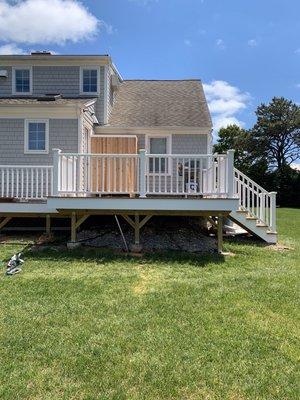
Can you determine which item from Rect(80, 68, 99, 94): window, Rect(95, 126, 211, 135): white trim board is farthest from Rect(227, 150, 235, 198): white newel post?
Rect(80, 68, 99, 94): window

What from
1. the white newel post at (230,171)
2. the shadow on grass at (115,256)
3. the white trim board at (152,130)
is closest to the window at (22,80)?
the white trim board at (152,130)

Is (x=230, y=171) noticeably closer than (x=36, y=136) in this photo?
Yes

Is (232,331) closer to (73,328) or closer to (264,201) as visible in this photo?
(73,328)

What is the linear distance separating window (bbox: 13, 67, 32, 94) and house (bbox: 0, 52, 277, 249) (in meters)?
0.04

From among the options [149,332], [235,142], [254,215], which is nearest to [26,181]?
[254,215]

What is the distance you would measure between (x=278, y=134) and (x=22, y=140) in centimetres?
4330

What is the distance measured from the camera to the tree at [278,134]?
50.6 metres

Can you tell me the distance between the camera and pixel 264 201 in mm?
11375

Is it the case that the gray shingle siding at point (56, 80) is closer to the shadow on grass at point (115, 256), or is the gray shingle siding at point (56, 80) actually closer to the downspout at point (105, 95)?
the downspout at point (105, 95)

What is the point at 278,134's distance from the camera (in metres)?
51.5

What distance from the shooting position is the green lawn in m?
3.83

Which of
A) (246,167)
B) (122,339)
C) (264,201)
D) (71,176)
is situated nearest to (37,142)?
(71,176)

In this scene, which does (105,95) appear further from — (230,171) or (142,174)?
(230,171)

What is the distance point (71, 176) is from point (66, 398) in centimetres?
732
